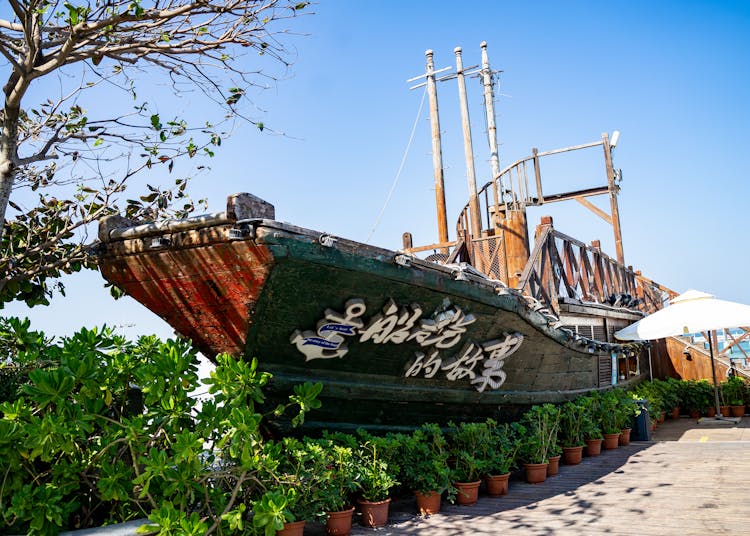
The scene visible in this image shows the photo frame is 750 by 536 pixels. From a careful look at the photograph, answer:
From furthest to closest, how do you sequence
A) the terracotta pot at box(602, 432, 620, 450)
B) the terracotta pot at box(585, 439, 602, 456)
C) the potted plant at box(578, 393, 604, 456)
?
the terracotta pot at box(602, 432, 620, 450) < the terracotta pot at box(585, 439, 602, 456) < the potted plant at box(578, 393, 604, 456)

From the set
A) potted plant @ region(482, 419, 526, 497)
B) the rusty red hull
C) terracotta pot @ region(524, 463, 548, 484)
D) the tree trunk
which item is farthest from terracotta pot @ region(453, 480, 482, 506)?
the tree trunk

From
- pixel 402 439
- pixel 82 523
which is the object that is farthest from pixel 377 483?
pixel 82 523

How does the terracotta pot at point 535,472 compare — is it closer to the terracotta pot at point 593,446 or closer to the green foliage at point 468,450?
the green foliage at point 468,450

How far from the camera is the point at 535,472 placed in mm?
6301

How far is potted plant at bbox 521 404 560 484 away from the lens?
6316 millimetres

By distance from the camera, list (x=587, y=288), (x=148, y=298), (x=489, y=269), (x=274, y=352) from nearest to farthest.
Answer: (x=274, y=352), (x=148, y=298), (x=489, y=269), (x=587, y=288)

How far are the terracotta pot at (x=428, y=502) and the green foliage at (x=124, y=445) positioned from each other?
1.58 m

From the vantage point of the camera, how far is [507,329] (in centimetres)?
606

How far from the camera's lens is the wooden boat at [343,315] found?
13.4ft

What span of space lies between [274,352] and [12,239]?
3.12 metres

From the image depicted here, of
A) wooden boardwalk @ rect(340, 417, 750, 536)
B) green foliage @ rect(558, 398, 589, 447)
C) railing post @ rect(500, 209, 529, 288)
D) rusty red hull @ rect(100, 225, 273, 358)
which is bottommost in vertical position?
wooden boardwalk @ rect(340, 417, 750, 536)

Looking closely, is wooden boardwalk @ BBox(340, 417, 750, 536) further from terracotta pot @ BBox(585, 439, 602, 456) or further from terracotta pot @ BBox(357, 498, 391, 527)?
terracotta pot @ BBox(585, 439, 602, 456)

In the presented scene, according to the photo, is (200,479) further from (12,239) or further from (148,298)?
(12,239)

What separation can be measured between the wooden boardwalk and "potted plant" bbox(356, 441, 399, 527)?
0.10m
